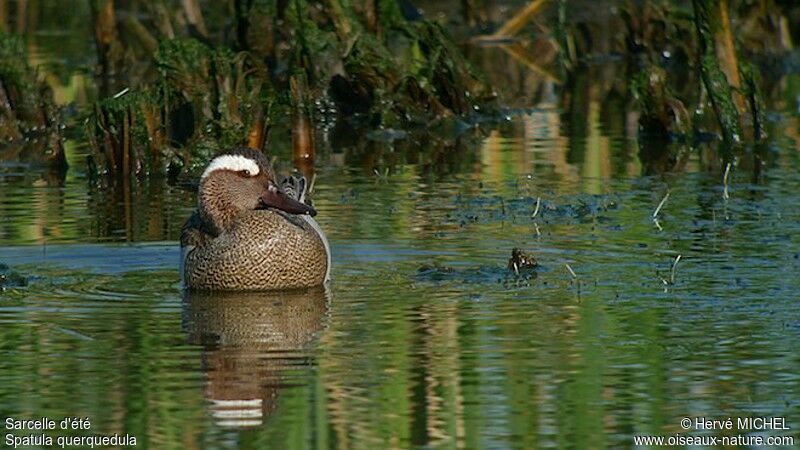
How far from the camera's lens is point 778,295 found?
28.8ft

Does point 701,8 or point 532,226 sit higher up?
point 701,8

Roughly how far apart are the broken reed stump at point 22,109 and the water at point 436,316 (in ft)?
4.31

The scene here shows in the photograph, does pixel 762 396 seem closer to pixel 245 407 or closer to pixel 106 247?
pixel 245 407

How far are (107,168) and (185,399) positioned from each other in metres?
6.47

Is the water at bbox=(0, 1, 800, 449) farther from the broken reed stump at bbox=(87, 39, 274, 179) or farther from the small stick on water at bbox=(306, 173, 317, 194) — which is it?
the broken reed stump at bbox=(87, 39, 274, 179)

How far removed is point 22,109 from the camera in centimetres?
1505

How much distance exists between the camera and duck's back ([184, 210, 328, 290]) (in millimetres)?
9398

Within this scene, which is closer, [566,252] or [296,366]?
[296,366]

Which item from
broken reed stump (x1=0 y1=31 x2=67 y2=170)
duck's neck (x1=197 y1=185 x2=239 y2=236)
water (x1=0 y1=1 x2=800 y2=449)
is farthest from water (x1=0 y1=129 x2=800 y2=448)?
broken reed stump (x1=0 y1=31 x2=67 y2=170)

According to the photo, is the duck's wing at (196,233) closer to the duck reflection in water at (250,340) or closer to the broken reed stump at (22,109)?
the duck reflection in water at (250,340)

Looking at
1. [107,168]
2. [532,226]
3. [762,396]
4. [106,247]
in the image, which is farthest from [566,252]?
[107,168]

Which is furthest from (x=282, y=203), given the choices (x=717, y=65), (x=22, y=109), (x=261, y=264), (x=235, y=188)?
(x=22, y=109)

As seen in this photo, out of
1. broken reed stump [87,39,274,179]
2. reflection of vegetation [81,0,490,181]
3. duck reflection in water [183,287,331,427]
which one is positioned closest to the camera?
duck reflection in water [183,287,331,427]

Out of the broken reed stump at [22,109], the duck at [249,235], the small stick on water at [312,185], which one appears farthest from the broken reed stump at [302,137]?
the duck at [249,235]
